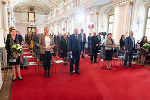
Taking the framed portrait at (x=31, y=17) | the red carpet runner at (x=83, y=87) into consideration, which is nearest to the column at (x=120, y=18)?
the red carpet runner at (x=83, y=87)

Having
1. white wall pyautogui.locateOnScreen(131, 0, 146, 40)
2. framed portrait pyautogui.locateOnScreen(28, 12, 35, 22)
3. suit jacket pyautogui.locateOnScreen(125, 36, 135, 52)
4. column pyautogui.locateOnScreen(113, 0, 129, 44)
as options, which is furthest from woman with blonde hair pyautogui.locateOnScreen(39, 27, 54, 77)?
framed portrait pyautogui.locateOnScreen(28, 12, 35, 22)

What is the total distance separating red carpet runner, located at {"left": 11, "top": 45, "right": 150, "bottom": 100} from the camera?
359 cm

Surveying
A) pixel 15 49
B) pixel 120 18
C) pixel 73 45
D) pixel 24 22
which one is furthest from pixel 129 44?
pixel 24 22

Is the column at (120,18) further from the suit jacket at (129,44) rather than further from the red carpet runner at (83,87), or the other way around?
the red carpet runner at (83,87)

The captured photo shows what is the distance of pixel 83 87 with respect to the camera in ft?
13.8

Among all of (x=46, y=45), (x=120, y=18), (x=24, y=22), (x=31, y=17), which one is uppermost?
(x=31, y=17)

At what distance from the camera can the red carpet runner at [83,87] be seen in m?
3.59

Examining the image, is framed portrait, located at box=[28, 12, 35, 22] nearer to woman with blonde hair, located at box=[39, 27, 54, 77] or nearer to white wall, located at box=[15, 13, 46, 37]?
white wall, located at box=[15, 13, 46, 37]

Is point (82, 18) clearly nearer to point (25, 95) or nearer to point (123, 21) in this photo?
point (123, 21)

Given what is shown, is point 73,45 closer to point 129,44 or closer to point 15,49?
point 15,49

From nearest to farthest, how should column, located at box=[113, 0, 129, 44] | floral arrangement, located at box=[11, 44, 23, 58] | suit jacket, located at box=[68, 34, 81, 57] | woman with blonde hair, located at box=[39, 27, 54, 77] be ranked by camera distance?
1. floral arrangement, located at box=[11, 44, 23, 58]
2. woman with blonde hair, located at box=[39, 27, 54, 77]
3. suit jacket, located at box=[68, 34, 81, 57]
4. column, located at box=[113, 0, 129, 44]

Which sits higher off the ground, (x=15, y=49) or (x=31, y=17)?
(x=31, y=17)

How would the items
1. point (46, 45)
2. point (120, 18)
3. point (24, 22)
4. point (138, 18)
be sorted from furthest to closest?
point (24, 22) < point (120, 18) < point (138, 18) < point (46, 45)

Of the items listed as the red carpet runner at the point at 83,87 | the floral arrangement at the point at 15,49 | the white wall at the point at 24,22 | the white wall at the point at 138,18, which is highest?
the white wall at the point at 24,22
